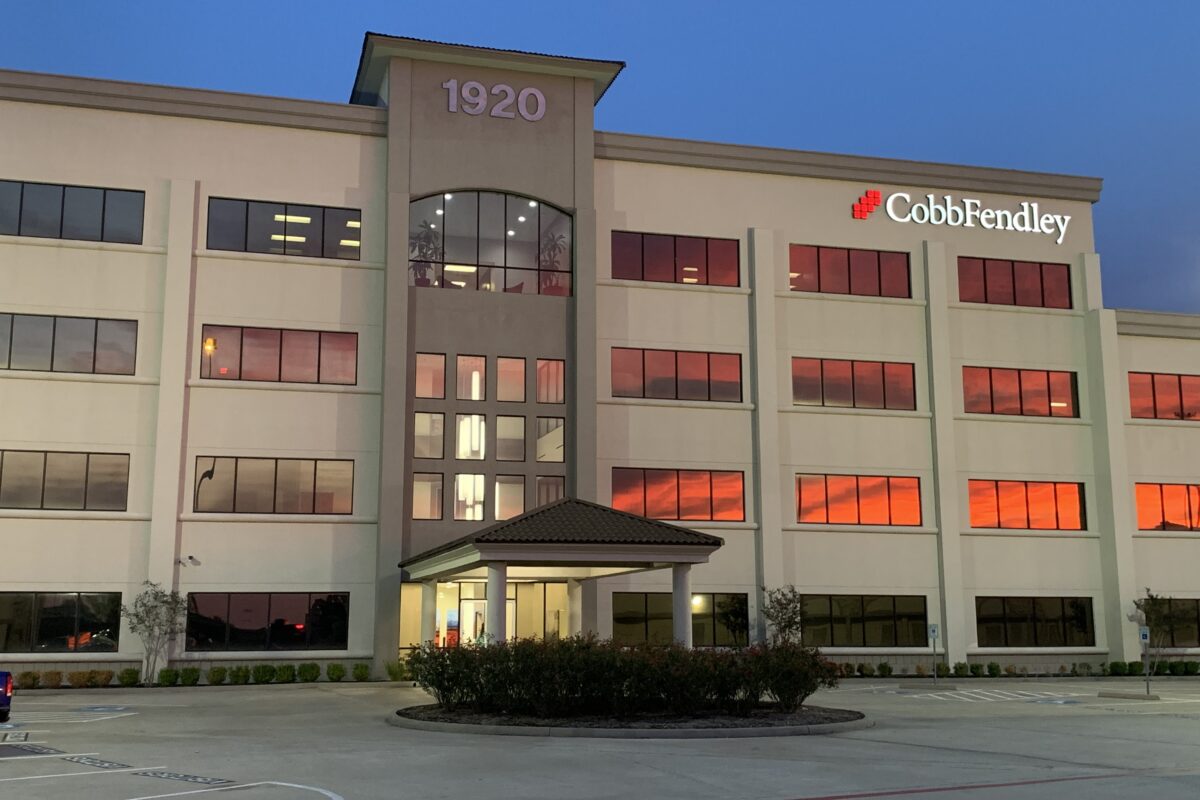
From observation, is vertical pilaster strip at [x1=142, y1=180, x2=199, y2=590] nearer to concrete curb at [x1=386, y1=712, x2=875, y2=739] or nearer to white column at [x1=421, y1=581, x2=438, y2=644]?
white column at [x1=421, y1=581, x2=438, y2=644]

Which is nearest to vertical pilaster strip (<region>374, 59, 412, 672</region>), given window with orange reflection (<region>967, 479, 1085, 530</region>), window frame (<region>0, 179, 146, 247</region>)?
window frame (<region>0, 179, 146, 247</region>)

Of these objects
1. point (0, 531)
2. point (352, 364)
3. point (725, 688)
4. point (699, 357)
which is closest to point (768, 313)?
point (699, 357)

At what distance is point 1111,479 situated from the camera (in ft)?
154

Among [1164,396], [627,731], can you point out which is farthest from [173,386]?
[1164,396]

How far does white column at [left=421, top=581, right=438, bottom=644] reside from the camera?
38.1m

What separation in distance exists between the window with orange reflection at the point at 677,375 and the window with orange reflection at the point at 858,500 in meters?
4.39

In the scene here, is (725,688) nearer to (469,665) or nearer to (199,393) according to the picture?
(469,665)

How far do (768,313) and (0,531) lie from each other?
27079mm

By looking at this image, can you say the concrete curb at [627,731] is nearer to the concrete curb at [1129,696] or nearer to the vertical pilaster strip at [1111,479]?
the concrete curb at [1129,696]

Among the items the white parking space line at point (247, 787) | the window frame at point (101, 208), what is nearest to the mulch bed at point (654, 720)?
the white parking space line at point (247, 787)

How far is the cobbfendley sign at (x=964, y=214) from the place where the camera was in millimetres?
47781

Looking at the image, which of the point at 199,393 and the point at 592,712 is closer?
the point at 592,712

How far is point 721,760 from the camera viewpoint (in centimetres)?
1748

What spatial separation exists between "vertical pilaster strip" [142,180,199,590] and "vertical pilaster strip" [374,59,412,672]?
6404 millimetres
